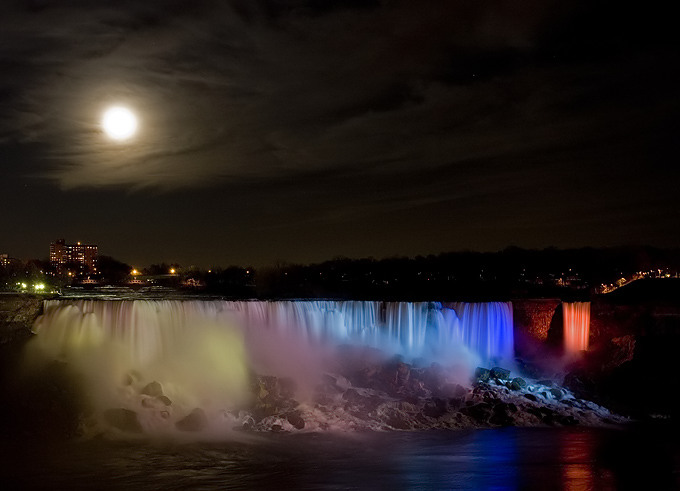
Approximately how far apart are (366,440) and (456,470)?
381 centimetres

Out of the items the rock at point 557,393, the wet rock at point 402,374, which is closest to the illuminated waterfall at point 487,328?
the rock at point 557,393

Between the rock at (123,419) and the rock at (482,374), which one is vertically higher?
the rock at (482,374)

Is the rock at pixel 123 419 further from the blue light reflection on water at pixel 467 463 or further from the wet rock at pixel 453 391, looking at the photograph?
the wet rock at pixel 453 391

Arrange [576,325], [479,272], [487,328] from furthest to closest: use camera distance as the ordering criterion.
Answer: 1. [479,272]
2. [487,328]
3. [576,325]

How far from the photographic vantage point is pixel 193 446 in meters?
21.0

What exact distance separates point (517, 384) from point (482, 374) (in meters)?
1.48

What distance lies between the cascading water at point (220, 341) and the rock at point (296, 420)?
223cm

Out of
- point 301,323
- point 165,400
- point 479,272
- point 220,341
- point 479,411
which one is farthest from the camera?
point 479,272

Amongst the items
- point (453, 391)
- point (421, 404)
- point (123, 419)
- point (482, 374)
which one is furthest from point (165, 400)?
point (482, 374)

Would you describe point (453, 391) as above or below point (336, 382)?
below

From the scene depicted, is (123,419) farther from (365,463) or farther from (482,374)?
(482,374)

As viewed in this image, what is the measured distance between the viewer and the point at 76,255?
152 m

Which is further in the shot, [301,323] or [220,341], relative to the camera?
[301,323]

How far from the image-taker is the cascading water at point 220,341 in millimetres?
25375
